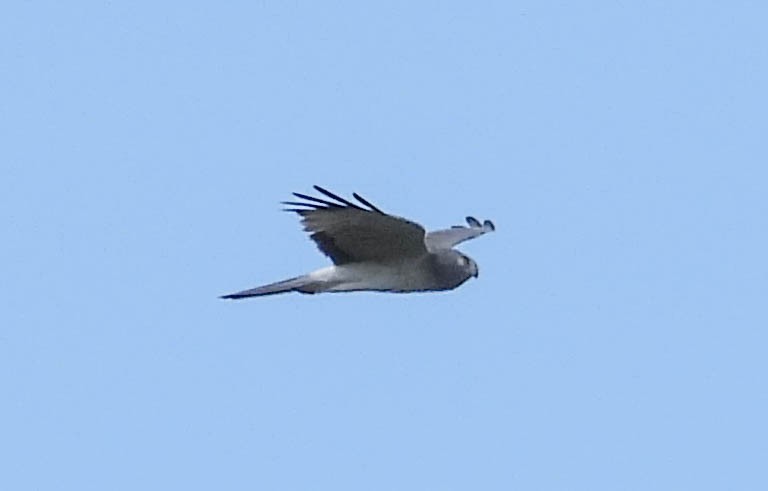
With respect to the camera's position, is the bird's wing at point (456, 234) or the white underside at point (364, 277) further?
the bird's wing at point (456, 234)

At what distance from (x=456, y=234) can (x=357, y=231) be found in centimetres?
289

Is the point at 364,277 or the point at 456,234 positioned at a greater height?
the point at 456,234

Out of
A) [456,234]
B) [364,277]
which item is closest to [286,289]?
[364,277]

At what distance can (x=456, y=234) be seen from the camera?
17500 mm

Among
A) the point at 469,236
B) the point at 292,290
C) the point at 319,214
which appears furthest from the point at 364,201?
the point at 469,236

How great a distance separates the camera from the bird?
14453 mm

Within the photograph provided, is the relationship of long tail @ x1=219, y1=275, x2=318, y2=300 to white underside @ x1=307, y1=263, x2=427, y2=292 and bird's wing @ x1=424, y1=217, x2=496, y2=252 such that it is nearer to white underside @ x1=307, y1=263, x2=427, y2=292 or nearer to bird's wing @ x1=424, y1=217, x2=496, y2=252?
white underside @ x1=307, y1=263, x2=427, y2=292

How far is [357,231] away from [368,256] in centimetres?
40

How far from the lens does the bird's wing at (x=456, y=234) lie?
1683cm

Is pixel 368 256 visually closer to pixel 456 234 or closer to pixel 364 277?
pixel 364 277

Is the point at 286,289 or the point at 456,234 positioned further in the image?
the point at 456,234

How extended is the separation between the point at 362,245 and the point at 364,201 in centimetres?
86

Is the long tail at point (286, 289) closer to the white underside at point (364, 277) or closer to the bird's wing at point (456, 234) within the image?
the white underside at point (364, 277)

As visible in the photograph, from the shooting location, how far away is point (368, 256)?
15.1 m
